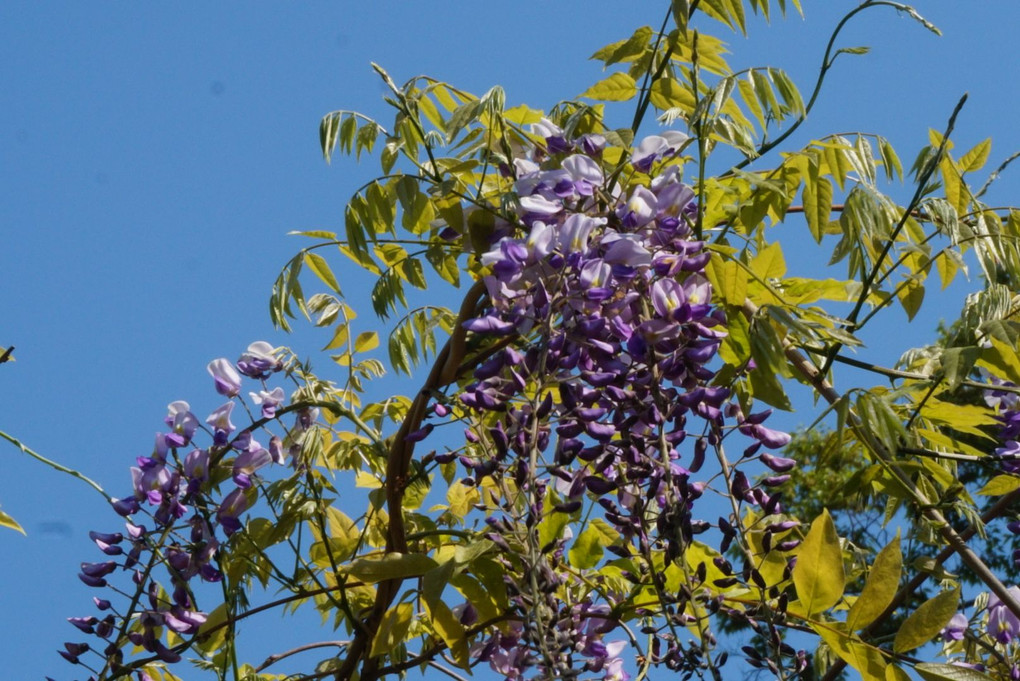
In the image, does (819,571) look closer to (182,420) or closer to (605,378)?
(605,378)

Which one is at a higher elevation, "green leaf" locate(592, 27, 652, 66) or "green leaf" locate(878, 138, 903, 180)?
"green leaf" locate(592, 27, 652, 66)

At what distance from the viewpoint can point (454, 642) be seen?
180 centimetres

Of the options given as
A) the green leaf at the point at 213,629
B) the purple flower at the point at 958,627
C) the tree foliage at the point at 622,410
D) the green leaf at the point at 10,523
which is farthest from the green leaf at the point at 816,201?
the green leaf at the point at 10,523

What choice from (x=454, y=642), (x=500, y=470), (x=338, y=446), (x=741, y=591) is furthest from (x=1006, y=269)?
(x=338, y=446)

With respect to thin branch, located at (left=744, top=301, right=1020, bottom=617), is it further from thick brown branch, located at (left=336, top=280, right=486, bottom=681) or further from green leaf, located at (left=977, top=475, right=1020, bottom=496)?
thick brown branch, located at (left=336, top=280, right=486, bottom=681)

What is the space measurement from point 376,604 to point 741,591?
61cm

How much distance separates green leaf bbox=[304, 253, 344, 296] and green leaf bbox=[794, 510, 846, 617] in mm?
1182

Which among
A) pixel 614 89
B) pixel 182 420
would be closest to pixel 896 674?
pixel 614 89

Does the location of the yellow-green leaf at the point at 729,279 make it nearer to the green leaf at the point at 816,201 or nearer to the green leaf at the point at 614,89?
the green leaf at the point at 816,201

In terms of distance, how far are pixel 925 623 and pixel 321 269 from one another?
51.4 inches

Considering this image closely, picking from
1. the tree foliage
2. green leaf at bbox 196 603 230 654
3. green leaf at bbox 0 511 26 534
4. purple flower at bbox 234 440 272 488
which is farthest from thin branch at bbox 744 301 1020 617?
green leaf at bbox 0 511 26 534

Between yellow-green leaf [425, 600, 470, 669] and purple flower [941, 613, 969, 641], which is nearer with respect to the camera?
yellow-green leaf [425, 600, 470, 669]

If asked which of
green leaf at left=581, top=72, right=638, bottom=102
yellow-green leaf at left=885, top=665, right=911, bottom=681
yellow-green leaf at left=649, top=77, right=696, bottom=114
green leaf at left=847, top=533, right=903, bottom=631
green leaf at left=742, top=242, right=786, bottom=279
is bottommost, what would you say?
yellow-green leaf at left=885, top=665, right=911, bottom=681

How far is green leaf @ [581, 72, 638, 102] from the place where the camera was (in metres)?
2.04
